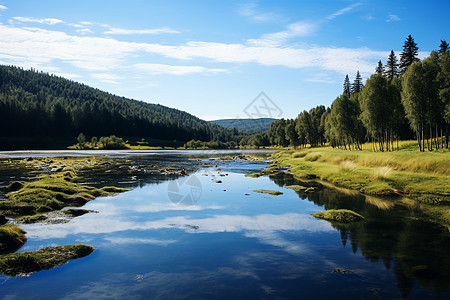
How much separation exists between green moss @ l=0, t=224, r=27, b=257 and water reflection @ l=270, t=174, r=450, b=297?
18.0 metres

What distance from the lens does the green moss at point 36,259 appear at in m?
13.3

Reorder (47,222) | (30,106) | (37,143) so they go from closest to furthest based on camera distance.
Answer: (47,222), (37,143), (30,106)

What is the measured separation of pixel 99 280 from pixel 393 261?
13.7m

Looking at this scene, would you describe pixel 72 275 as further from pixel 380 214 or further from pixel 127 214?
pixel 380 214

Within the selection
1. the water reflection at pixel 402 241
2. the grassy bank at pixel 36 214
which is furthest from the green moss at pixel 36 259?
the water reflection at pixel 402 241

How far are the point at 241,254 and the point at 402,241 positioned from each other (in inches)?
372

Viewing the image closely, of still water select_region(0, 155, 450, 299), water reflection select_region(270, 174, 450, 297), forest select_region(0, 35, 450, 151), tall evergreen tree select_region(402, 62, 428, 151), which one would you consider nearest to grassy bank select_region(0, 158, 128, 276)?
still water select_region(0, 155, 450, 299)

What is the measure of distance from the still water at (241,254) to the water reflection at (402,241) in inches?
2.1

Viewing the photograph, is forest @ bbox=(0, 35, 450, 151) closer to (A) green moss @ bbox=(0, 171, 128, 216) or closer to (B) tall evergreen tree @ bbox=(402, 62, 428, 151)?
(B) tall evergreen tree @ bbox=(402, 62, 428, 151)

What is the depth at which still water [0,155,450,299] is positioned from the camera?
11.9m

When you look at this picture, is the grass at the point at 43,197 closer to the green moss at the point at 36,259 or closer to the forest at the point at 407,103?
the green moss at the point at 36,259

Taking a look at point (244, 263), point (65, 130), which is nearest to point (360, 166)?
point (244, 263)

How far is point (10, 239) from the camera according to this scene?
1611 centimetres

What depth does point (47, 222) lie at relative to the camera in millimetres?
20906
